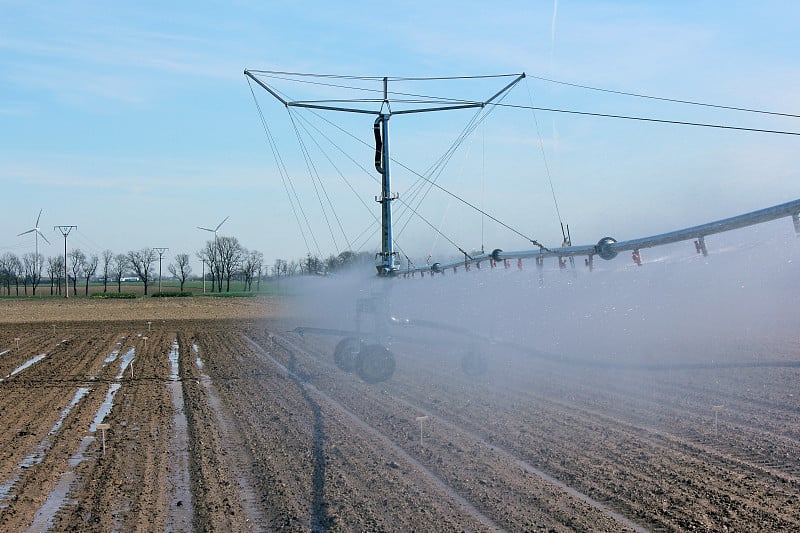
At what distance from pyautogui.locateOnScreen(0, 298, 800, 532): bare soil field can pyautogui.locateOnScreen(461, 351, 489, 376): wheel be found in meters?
0.34

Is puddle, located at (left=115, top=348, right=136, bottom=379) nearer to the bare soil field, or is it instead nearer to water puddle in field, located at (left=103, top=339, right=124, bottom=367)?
water puddle in field, located at (left=103, top=339, right=124, bottom=367)

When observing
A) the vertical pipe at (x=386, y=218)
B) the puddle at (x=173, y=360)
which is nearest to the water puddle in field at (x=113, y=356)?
the puddle at (x=173, y=360)

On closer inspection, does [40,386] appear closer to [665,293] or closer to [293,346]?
[293,346]

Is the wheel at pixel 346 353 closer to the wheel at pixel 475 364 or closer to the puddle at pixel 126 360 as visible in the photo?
the wheel at pixel 475 364

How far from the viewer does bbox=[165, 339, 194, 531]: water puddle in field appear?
9938 millimetres

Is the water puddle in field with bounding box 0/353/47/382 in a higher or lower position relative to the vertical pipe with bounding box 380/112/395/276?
lower

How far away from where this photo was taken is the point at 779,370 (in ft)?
67.4

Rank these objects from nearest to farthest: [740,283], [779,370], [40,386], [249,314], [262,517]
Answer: [262,517]
[779,370]
[40,386]
[740,283]
[249,314]

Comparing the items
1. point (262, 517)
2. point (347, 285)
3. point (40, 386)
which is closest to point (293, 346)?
point (347, 285)

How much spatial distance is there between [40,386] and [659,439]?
58.9 feet

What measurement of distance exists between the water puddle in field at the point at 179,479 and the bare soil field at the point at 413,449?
4 centimetres

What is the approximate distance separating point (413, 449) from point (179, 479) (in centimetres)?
387

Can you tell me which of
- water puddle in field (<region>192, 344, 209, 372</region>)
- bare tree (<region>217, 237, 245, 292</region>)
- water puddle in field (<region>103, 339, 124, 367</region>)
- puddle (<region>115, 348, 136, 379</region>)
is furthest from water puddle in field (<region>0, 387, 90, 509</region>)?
bare tree (<region>217, 237, 245, 292</region>)

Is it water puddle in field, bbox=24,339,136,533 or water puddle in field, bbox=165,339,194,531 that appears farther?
water puddle in field, bbox=24,339,136,533
